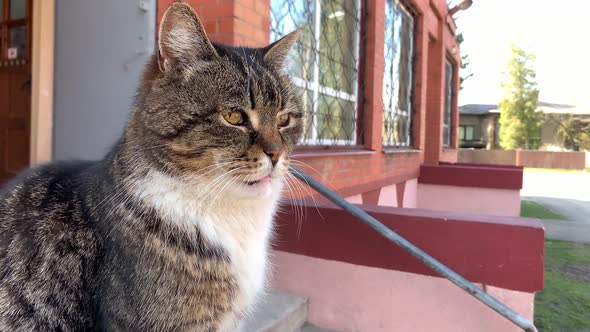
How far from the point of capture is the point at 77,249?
4.86 feet

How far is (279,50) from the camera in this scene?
1953 mm

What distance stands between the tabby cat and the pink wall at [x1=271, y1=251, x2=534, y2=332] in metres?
1.24

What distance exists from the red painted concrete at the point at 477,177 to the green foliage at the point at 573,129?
1144 inches

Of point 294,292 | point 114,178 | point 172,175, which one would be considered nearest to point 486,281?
point 294,292

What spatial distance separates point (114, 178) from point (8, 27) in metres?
3.63

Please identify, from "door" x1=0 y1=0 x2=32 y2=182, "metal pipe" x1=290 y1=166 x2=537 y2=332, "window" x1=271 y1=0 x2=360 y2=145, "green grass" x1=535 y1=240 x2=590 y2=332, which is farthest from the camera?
"window" x1=271 y1=0 x2=360 y2=145

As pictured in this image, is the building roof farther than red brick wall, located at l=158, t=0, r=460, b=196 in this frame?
Yes

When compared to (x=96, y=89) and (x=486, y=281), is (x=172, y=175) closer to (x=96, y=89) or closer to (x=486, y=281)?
(x=486, y=281)

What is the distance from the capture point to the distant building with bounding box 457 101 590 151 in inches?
1240

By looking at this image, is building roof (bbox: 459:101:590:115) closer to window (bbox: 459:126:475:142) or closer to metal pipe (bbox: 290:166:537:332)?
window (bbox: 459:126:475:142)

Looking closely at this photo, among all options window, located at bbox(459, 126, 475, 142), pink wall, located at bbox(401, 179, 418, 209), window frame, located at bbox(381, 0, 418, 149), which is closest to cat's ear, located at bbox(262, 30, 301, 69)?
window frame, located at bbox(381, 0, 418, 149)

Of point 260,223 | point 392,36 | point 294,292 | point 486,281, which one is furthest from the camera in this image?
point 392,36

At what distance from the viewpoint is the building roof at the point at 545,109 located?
101ft

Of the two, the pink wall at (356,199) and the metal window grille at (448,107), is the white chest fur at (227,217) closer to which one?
the pink wall at (356,199)
